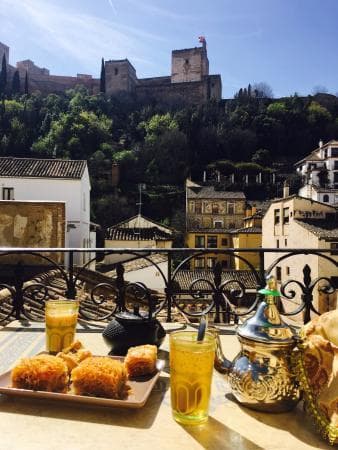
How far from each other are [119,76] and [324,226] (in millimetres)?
61163

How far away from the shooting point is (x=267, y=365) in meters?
1.09

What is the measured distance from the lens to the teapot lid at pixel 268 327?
1.09 metres

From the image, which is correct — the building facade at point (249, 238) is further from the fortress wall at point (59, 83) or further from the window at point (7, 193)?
the fortress wall at point (59, 83)

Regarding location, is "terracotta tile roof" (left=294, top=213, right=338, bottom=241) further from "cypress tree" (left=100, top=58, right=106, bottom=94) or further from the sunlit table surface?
"cypress tree" (left=100, top=58, right=106, bottom=94)

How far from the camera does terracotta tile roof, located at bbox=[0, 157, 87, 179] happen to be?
2325 cm

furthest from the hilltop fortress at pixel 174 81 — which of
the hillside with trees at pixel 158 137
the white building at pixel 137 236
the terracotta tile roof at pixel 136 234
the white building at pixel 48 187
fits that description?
the white building at pixel 48 187

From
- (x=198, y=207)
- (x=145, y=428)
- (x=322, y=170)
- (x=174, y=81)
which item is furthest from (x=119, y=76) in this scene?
(x=145, y=428)

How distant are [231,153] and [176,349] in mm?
56319

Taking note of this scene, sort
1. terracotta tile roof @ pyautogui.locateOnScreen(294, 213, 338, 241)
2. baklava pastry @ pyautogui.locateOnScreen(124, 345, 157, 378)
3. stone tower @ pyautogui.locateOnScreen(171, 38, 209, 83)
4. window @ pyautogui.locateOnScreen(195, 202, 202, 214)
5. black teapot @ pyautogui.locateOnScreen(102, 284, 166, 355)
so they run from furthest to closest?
stone tower @ pyautogui.locateOnScreen(171, 38, 209, 83), window @ pyautogui.locateOnScreen(195, 202, 202, 214), terracotta tile roof @ pyautogui.locateOnScreen(294, 213, 338, 241), black teapot @ pyautogui.locateOnScreen(102, 284, 166, 355), baklava pastry @ pyautogui.locateOnScreen(124, 345, 157, 378)

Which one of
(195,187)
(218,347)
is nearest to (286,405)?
(218,347)

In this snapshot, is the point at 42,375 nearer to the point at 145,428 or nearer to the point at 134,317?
the point at 145,428

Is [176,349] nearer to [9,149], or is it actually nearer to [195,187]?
[195,187]

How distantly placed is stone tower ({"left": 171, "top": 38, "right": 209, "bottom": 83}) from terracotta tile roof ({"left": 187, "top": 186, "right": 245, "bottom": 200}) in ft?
129

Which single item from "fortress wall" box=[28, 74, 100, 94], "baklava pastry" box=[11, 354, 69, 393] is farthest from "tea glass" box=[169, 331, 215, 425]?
"fortress wall" box=[28, 74, 100, 94]
